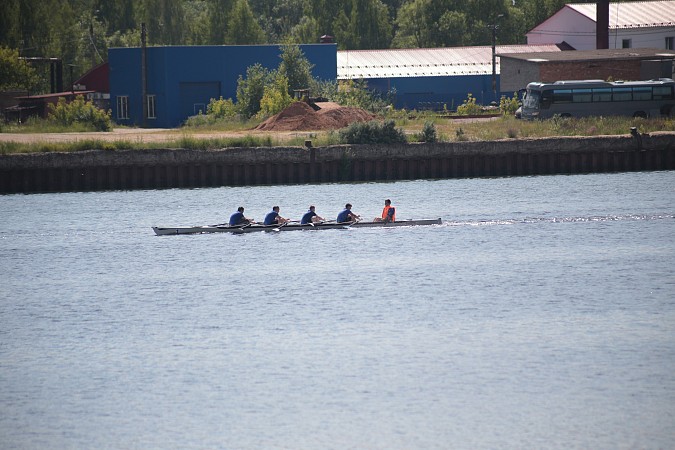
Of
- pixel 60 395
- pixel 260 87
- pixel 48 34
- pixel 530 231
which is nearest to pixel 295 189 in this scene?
pixel 530 231

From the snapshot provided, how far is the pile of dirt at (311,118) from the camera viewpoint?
8425cm

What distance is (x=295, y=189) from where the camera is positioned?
2844 inches

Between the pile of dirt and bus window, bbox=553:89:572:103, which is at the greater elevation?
bus window, bbox=553:89:572:103

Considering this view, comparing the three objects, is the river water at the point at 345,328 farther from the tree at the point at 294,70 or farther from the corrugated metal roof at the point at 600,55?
the corrugated metal roof at the point at 600,55

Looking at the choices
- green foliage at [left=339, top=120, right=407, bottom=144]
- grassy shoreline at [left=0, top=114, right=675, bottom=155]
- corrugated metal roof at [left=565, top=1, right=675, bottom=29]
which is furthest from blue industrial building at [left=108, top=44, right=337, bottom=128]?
corrugated metal roof at [left=565, top=1, right=675, bottom=29]

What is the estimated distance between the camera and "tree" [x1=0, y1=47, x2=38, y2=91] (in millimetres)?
109000

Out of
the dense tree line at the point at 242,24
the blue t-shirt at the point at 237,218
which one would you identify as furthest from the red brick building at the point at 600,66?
the blue t-shirt at the point at 237,218

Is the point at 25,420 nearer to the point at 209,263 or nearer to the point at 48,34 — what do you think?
the point at 209,263

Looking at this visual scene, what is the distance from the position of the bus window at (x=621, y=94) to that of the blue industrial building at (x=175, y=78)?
32299 millimetres

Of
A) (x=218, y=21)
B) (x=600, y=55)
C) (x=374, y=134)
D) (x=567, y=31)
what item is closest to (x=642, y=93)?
(x=600, y=55)

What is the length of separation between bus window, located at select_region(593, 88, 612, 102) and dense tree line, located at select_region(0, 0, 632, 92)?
45803 millimetres

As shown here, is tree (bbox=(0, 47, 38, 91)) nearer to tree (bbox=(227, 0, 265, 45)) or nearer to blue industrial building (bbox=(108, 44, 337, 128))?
blue industrial building (bbox=(108, 44, 337, 128))

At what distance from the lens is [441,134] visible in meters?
76.3

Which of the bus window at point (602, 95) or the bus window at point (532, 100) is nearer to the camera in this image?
the bus window at point (602, 95)
